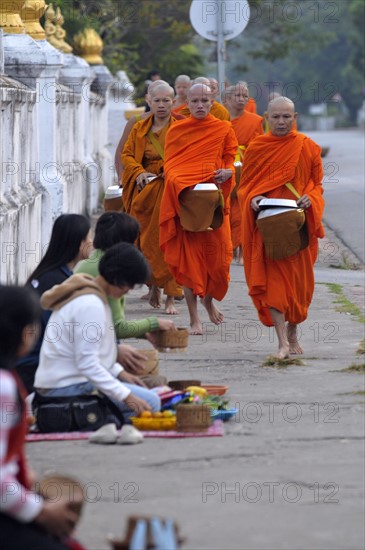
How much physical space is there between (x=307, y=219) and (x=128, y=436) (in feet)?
10.1

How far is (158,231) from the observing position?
38.3 ft

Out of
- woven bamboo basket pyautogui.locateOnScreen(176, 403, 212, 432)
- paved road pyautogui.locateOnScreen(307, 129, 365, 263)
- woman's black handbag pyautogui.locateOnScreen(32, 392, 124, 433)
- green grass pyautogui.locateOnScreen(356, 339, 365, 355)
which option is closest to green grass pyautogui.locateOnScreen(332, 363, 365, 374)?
green grass pyautogui.locateOnScreen(356, 339, 365, 355)

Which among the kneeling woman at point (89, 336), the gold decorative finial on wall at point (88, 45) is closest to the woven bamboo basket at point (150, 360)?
the kneeling woman at point (89, 336)

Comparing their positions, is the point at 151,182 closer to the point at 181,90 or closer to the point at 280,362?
the point at 181,90

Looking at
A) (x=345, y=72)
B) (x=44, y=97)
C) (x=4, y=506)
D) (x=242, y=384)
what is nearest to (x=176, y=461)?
(x=242, y=384)

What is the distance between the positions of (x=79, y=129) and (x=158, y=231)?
5.63 metres

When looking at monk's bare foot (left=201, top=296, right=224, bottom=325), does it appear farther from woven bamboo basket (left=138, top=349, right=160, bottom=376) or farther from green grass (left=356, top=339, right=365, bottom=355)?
woven bamboo basket (left=138, top=349, right=160, bottom=376)

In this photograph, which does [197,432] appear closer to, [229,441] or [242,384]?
[229,441]

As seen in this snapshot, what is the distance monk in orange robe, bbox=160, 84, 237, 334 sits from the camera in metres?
10.6

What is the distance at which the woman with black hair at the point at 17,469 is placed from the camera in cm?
414

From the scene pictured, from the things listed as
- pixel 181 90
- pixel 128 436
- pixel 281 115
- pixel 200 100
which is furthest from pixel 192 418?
pixel 181 90

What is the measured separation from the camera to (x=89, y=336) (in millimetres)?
6613

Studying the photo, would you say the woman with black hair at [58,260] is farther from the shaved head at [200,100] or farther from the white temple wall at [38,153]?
the shaved head at [200,100]

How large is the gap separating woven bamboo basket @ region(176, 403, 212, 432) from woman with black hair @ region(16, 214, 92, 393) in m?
0.80
